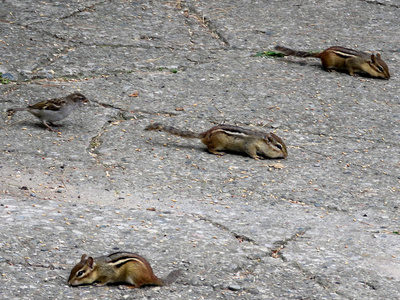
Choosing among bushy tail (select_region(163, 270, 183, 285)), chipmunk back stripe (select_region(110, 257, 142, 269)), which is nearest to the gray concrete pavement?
bushy tail (select_region(163, 270, 183, 285))

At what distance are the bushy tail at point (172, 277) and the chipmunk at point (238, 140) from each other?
2230 mm

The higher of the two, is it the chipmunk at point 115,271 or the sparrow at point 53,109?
the chipmunk at point 115,271

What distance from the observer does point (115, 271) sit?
380 centimetres

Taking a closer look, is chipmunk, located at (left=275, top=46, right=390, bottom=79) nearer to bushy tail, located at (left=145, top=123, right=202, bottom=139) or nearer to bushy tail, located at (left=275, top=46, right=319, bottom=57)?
bushy tail, located at (left=275, top=46, right=319, bottom=57)

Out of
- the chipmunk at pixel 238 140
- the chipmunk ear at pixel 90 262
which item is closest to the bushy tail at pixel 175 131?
the chipmunk at pixel 238 140

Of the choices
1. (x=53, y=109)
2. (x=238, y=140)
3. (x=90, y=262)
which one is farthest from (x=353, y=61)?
(x=90, y=262)

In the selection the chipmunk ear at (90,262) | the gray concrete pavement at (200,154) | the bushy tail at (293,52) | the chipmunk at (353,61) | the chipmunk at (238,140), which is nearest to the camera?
the chipmunk ear at (90,262)

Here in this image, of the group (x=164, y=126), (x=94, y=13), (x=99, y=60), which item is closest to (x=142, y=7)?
(x=94, y=13)

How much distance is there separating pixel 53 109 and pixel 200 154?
1448 mm

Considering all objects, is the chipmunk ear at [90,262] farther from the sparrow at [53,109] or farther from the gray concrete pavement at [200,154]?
the sparrow at [53,109]

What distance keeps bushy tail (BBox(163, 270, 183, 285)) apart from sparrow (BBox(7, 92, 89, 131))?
2712 millimetres

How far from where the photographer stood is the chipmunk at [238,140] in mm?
6027

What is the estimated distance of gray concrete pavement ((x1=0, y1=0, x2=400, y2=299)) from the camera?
4148 mm

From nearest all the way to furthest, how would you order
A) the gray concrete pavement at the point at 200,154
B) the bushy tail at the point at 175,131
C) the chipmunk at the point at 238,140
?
the gray concrete pavement at the point at 200,154, the chipmunk at the point at 238,140, the bushy tail at the point at 175,131
